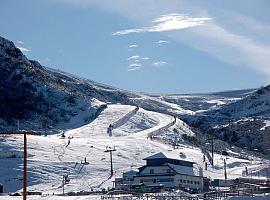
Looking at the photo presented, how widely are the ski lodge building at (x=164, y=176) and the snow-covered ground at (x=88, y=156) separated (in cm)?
299

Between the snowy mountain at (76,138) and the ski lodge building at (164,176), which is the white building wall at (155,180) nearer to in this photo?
the ski lodge building at (164,176)

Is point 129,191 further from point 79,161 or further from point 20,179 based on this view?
point 79,161

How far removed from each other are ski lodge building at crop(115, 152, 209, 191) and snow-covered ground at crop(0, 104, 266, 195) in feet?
9.80

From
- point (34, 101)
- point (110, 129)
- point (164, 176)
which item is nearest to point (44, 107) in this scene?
point (34, 101)

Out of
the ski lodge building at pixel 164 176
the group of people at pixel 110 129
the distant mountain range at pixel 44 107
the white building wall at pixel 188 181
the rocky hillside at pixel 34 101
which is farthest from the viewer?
the rocky hillside at pixel 34 101

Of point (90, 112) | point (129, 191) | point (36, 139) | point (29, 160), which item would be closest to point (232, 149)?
point (90, 112)

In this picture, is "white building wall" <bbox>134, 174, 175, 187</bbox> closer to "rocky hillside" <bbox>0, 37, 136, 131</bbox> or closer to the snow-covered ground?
the snow-covered ground

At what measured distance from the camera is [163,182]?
78.4 m

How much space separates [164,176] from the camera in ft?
258

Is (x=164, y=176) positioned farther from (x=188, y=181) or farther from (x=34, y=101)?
(x=34, y=101)

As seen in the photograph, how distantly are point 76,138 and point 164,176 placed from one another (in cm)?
4248

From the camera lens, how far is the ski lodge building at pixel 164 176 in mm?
77750

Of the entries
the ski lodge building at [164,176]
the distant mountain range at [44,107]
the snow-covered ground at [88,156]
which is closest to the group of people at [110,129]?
the snow-covered ground at [88,156]

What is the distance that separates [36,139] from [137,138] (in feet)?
68.8
